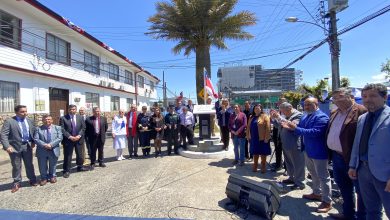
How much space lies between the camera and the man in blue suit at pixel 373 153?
2.84 metres

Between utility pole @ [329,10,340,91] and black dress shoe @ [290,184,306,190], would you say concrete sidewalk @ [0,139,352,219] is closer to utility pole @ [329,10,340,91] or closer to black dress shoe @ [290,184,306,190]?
black dress shoe @ [290,184,306,190]

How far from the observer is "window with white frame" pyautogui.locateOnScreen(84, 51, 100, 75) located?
62.3 feet

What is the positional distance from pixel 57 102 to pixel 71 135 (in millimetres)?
9936

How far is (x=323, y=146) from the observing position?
170 inches

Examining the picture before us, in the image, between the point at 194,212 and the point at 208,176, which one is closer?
the point at 194,212

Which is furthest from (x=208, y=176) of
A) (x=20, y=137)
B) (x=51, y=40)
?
(x=51, y=40)

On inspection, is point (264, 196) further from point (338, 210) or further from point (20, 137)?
point (20, 137)

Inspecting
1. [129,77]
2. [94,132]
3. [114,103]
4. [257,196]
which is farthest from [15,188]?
[129,77]

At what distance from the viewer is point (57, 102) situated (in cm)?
1552

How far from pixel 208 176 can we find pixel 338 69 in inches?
431

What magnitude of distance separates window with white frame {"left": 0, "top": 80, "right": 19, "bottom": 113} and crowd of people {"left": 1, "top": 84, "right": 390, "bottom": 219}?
22.0 ft

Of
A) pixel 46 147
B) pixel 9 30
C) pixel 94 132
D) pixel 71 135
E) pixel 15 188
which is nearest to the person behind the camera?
pixel 15 188

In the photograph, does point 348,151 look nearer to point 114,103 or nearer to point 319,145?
point 319,145

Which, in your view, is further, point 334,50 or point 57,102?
point 57,102
